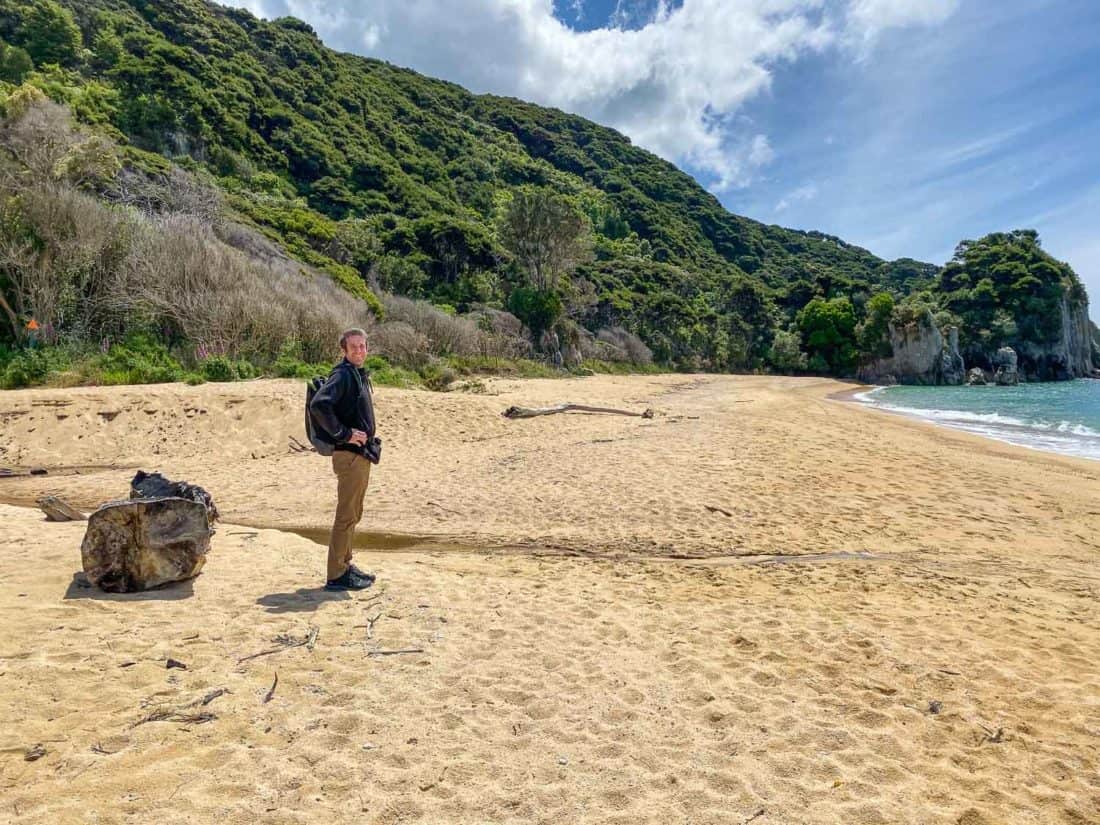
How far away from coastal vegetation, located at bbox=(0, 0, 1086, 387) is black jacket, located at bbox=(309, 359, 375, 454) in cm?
1269

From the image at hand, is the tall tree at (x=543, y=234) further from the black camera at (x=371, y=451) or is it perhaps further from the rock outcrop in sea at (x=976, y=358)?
the rock outcrop in sea at (x=976, y=358)

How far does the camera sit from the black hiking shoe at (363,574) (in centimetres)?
494

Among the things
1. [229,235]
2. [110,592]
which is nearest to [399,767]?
[110,592]

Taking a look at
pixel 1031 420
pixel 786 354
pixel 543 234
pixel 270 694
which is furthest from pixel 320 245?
pixel 786 354

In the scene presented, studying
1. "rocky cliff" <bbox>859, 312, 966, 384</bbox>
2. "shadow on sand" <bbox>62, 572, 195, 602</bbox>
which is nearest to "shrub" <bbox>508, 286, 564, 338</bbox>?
"shadow on sand" <bbox>62, 572, 195, 602</bbox>

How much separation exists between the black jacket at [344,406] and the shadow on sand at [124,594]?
71.1 inches

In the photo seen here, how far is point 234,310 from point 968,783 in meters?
18.6

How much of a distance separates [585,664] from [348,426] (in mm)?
2610

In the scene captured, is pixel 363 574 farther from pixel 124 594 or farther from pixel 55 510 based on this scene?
pixel 55 510

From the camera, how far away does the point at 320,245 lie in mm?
33500

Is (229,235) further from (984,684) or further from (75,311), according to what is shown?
(984,684)

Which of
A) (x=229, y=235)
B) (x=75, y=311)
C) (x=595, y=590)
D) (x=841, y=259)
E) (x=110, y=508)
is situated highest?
(x=841, y=259)

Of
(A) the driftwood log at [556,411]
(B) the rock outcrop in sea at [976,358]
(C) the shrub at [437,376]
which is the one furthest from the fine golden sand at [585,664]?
(B) the rock outcrop in sea at [976,358]

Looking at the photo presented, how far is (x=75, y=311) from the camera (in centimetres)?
1529
